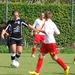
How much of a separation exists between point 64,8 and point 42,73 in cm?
1466

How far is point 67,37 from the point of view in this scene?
84.2ft

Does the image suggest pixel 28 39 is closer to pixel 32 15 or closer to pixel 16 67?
pixel 32 15

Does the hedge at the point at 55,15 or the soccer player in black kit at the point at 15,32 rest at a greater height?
Answer: the soccer player in black kit at the point at 15,32

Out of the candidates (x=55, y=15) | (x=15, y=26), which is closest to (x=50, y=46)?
(x=15, y=26)

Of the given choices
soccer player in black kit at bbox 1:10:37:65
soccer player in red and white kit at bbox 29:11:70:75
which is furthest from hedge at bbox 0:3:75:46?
soccer player in red and white kit at bbox 29:11:70:75

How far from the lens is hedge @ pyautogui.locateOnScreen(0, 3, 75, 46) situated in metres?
25.5

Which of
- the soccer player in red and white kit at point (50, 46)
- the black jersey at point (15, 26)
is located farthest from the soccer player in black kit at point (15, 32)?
the soccer player in red and white kit at point (50, 46)

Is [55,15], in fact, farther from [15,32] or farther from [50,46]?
[50,46]

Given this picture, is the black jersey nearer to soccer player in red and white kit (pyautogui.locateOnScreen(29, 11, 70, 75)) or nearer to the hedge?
soccer player in red and white kit (pyautogui.locateOnScreen(29, 11, 70, 75))

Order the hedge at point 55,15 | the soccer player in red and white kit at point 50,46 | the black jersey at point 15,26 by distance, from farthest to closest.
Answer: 1. the hedge at point 55,15
2. the black jersey at point 15,26
3. the soccer player in red and white kit at point 50,46

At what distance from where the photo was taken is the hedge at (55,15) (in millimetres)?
25547

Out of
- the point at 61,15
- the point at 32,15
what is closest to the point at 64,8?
the point at 61,15

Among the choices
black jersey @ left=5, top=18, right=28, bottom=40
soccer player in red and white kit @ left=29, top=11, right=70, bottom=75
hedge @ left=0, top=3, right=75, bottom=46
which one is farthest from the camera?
hedge @ left=0, top=3, right=75, bottom=46

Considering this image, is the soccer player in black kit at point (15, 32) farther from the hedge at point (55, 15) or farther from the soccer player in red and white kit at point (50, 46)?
the hedge at point (55, 15)
